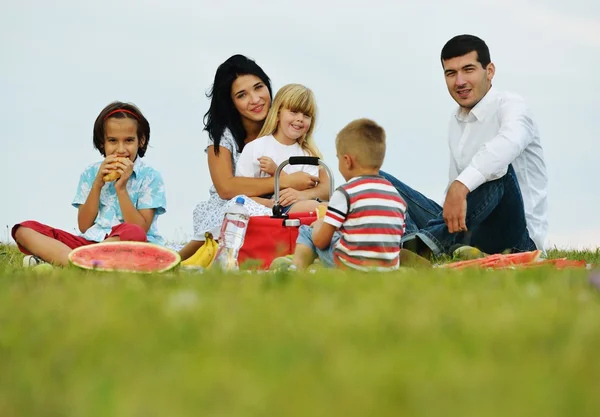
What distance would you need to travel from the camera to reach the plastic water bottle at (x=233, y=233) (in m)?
6.57

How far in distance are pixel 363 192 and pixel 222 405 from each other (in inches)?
149

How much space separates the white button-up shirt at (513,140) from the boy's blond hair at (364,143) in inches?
79.1

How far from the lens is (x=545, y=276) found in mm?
3895

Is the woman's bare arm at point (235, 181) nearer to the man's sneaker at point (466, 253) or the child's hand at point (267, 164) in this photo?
the child's hand at point (267, 164)

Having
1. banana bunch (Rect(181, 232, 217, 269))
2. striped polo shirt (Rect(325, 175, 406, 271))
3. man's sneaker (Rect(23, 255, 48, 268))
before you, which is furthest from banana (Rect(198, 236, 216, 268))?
striped polo shirt (Rect(325, 175, 406, 271))

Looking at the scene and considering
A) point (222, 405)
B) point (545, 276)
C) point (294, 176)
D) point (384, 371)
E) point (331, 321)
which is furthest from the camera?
point (294, 176)

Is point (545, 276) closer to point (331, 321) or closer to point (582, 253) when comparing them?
point (331, 321)

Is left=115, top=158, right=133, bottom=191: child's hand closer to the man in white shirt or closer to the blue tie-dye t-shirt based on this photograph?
the blue tie-dye t-shirt

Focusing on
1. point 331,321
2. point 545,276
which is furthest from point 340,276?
point 331,321

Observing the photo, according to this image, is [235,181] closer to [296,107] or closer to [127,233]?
[296,107]

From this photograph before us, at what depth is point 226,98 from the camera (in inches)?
330

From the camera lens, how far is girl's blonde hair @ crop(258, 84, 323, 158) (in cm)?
789

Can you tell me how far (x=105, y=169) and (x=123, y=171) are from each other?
0.59 ft

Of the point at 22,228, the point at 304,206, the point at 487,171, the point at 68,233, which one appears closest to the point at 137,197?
the point at 68,233
